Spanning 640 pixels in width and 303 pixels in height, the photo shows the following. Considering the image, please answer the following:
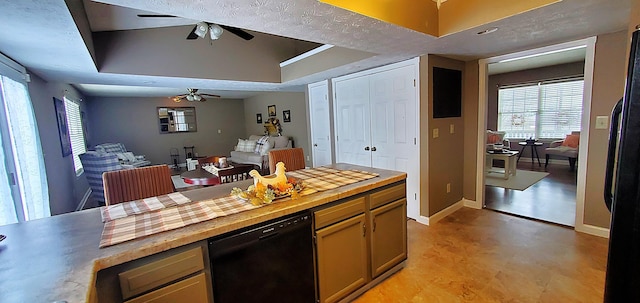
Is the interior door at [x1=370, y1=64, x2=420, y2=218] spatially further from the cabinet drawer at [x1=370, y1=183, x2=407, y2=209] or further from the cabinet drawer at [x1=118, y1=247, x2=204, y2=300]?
the cabinet drawer at [x1=118, y1=247, x2=204, y2=300]

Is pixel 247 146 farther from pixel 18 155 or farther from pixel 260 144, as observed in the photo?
pixel 18 155

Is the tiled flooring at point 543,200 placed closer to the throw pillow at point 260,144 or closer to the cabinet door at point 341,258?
the cabinet door at point 341,258

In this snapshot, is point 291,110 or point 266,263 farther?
point 291,110

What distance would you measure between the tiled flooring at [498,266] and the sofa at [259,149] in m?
4.13

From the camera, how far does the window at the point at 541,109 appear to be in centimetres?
596

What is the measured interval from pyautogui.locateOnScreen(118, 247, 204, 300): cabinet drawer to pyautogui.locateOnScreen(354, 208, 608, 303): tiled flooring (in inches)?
50.3

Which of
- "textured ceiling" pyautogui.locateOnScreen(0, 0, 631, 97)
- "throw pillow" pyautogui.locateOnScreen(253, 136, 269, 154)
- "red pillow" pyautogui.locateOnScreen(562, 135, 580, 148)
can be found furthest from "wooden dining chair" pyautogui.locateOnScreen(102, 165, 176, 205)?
"red pillow" pyautogui.locateOnScreen(562, 135, 580, 148)

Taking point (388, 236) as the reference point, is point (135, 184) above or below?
above

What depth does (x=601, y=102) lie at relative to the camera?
258cm

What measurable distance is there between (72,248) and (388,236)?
1.86 metres

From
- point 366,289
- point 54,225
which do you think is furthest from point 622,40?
point 54,225

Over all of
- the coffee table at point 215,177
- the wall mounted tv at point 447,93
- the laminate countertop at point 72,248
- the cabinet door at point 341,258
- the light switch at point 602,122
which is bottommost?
the cabinet door at point 341,258

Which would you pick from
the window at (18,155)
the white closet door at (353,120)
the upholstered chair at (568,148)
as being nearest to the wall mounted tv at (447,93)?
the white closet door at (353,120)

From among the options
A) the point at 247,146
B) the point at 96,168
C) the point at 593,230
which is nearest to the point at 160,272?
the point at 593,230
